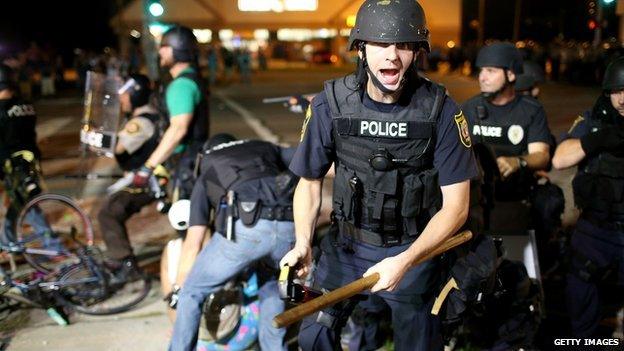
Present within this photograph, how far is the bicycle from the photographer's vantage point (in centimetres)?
439

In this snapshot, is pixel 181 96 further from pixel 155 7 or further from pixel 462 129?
pixel 155 7

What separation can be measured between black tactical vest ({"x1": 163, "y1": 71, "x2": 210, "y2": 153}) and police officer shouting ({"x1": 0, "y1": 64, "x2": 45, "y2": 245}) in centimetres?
148

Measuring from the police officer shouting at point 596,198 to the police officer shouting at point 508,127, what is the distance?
0.23 meters

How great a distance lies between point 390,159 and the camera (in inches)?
101

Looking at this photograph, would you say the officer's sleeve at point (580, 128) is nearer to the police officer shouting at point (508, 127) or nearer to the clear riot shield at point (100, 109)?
the police officer shouting at point (508, 127)

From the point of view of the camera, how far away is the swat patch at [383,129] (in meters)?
2.55

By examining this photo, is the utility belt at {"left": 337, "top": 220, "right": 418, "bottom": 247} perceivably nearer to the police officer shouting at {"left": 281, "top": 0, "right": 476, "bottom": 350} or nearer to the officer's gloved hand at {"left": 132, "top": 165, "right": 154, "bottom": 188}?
the police officer shouting at {"left": 281, "top": 0, "right": 476, "bottom": 350}

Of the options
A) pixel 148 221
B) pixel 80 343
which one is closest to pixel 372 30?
pixel 80 343

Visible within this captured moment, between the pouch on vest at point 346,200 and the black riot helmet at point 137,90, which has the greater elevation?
the black riot helmet at point 137,90

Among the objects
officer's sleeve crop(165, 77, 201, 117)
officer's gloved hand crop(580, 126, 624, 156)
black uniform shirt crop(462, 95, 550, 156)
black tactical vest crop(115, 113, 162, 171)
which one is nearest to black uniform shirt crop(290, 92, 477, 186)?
officer's gloved hand crop(580, 126, 624, 156)

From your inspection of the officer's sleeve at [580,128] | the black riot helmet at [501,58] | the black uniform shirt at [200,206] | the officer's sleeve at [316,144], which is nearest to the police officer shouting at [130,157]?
the black uniform shirt at [200,206]

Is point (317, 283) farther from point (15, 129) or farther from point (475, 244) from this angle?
point (15, 129)

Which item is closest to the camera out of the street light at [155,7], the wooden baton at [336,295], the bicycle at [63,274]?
the wooden baton at [336,295]

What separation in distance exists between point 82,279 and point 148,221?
2419 millimetres
